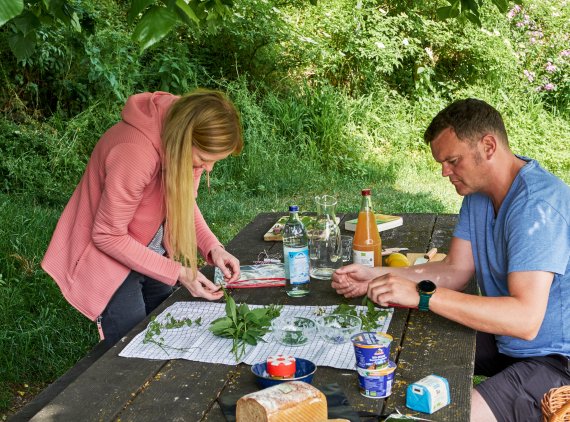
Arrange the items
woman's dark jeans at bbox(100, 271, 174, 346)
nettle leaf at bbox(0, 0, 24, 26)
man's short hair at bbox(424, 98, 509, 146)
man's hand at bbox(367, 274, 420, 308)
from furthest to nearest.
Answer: woman's dark jeans at bbox(100, 271, 174, 346), man's short hair at bbox(424, 98, 509, 146), man's hand at bbox(367, 274, 420, 308), nettle leaf at bbox(0, 0, 24, 26)

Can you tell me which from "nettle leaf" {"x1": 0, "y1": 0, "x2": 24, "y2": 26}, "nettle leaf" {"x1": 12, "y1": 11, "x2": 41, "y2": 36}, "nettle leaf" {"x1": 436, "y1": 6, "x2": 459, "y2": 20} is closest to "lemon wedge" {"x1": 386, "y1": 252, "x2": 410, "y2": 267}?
"nettle leaf" {"x1": 436, "y1": 6, "x2": 459, "y2": 20}

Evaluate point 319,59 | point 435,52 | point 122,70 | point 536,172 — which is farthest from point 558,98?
point 536,172

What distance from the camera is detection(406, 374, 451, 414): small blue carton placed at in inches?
69.6

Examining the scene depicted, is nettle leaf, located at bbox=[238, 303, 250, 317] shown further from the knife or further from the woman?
the knife

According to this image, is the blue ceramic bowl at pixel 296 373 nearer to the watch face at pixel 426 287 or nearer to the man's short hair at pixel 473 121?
the watch face at pixel 426 287

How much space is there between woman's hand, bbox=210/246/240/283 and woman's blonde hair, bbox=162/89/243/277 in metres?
0.17

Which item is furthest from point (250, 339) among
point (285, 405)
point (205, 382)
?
point (285, 405)

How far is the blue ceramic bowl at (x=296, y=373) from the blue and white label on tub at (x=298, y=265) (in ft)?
2.70

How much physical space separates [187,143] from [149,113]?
245 millimetres

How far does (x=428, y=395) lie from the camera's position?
176 centimetres

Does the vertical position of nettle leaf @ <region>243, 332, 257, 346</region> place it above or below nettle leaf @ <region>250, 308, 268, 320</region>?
below

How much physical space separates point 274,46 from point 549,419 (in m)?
7.69

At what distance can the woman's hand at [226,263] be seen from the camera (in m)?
2.92

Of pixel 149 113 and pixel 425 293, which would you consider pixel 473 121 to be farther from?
pixel 149 113
